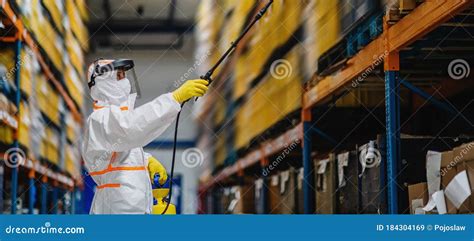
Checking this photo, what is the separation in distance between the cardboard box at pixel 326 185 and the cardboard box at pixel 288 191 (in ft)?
2.26

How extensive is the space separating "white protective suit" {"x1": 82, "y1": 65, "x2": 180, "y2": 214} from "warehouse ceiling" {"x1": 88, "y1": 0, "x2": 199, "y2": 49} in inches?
39.5

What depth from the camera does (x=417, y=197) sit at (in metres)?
4.32

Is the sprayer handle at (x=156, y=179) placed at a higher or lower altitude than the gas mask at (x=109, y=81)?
lower

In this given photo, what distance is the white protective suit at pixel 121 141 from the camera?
3412 mm

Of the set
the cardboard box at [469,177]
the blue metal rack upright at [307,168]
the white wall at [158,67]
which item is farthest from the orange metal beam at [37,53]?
the cardboard box at [469,177]

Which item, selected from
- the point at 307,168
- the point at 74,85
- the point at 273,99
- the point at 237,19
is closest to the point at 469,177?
the point at 237,19

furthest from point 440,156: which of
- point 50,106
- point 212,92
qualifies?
point 50,106

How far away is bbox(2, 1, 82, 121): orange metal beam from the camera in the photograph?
4855mm

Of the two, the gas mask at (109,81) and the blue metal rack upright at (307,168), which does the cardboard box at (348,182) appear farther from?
the gas mask at (109,81)

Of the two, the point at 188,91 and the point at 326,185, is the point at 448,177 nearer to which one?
A: the point at 188,91
